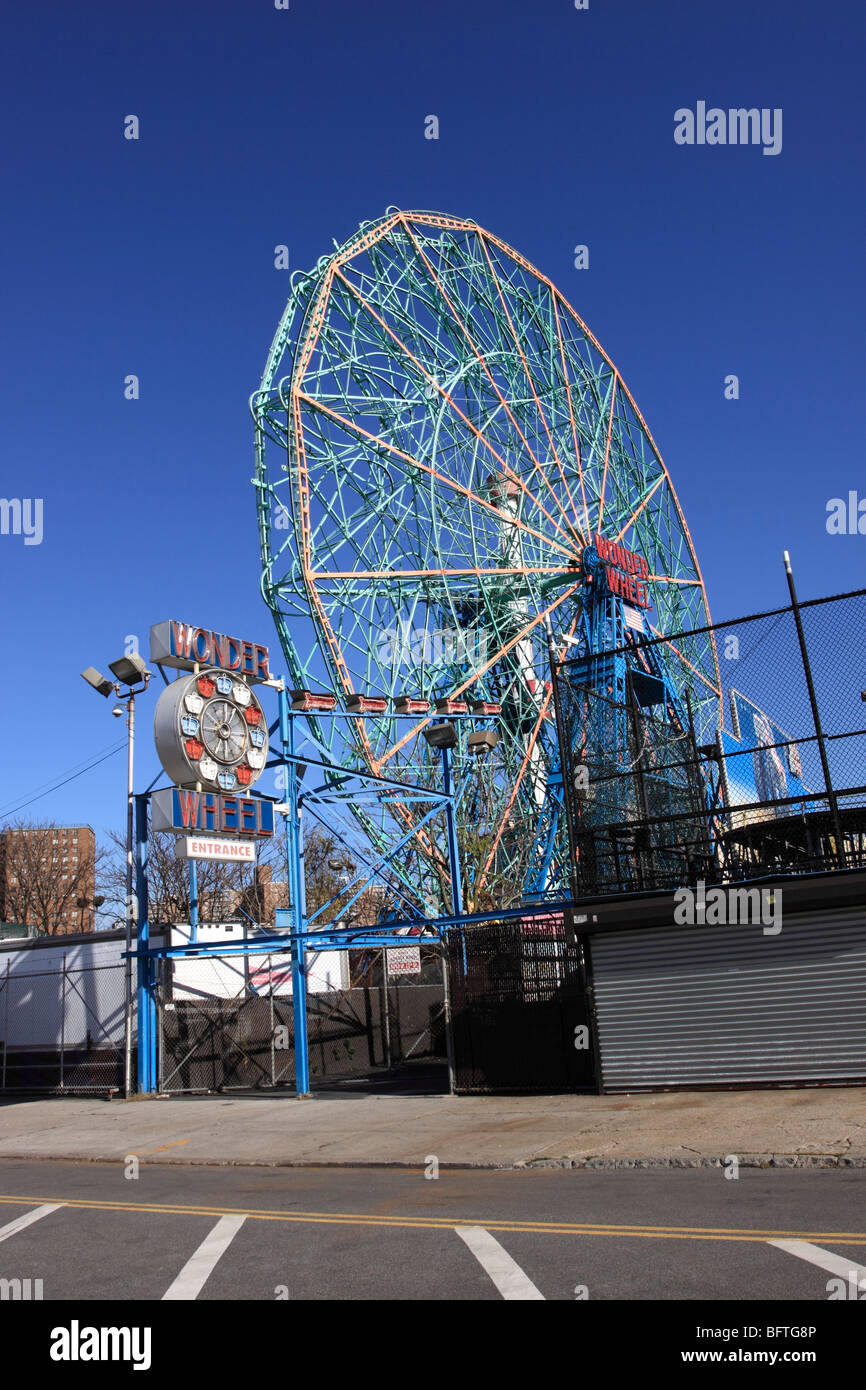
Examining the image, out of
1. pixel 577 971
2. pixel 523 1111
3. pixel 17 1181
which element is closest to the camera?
pixel 17 1181

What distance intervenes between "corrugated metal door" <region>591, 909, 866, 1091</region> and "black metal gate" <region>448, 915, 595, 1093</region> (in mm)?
861

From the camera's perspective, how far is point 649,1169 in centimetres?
1121

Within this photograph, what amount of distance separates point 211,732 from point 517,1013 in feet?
30.6

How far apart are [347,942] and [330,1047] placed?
11.5 feet

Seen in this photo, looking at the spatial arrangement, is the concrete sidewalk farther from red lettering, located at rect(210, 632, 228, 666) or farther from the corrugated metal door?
red lettering, located at rect(210, 632, 228, 666)

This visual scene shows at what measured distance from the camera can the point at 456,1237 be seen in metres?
8.43

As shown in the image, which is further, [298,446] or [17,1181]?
[298,446]

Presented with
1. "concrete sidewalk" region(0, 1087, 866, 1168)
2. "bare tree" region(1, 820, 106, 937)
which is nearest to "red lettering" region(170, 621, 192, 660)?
"concrete sidewalk" region(0, 1087, 866, 1168)

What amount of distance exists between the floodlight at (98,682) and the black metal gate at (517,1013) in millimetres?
10620

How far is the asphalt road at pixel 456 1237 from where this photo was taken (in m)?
6.85

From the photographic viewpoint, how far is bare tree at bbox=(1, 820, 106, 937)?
64.7 metres
